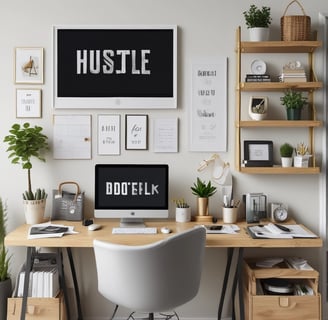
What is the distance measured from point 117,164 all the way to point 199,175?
59 cm

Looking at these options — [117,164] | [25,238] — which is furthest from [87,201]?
[25,238]

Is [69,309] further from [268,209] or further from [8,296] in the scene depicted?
[268,209]

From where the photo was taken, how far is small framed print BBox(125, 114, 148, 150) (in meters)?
2.82

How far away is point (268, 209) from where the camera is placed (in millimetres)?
2826

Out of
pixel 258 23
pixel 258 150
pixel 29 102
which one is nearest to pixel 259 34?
pixel 258 23

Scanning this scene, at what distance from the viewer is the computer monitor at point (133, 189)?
2.65 m

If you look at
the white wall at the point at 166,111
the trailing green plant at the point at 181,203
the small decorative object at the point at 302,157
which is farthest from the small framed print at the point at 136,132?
the small decorative object at the point at 302,157

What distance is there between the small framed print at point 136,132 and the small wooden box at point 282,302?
1131mm

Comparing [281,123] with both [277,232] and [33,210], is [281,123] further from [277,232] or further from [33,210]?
[33,210]

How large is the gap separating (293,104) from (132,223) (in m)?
1.35

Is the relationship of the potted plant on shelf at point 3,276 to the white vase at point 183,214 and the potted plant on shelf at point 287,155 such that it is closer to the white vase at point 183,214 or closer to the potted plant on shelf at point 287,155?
the white vase at point 183,214

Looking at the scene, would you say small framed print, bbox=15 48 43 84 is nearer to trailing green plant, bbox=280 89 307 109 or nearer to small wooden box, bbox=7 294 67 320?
small wooden box, bbox=7 294 67 320

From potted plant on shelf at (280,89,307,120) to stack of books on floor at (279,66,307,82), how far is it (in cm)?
9

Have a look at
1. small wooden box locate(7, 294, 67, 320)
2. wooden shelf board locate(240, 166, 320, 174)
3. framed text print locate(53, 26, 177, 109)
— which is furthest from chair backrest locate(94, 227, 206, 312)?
framed text print locate(53, 26, 177, 109)
